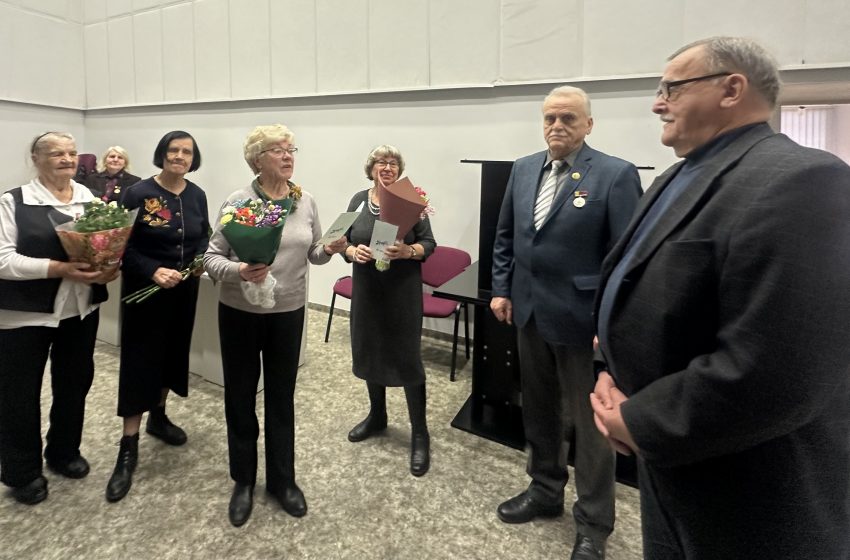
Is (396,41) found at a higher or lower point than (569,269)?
higher

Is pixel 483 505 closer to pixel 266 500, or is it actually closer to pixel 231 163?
pixel 266 500

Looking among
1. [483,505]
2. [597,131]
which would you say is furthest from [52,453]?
[597,131]

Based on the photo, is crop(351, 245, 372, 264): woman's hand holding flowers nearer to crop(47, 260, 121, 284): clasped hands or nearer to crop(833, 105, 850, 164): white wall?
crop(47, 260, 121, 284): clasped hands

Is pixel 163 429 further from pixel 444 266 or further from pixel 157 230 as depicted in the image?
pixel 444 266

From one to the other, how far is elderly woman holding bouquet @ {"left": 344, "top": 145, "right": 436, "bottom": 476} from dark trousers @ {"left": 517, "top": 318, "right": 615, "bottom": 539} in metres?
0.62

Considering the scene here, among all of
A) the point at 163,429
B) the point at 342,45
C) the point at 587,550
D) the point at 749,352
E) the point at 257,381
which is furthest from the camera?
the point at 342,45

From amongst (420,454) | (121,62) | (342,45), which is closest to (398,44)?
(342,45)

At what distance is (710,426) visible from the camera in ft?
2.64

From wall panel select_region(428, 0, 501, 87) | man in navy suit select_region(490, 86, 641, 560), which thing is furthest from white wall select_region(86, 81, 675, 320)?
man in navy suit select_region(490, 86, 641, 560)

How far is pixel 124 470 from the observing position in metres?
2.25

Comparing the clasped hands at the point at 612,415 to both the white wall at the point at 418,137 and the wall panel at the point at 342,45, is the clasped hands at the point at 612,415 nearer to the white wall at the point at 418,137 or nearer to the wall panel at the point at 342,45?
the white wall at the point at 418,137

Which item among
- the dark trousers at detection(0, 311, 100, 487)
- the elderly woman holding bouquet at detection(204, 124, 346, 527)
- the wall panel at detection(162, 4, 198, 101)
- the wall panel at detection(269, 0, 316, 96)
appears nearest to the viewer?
the elderly woman holding bouquet at detection(204, 124, 346, 527)

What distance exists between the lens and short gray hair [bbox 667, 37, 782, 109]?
92cm

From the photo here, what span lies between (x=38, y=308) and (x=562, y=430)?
2.25 m
